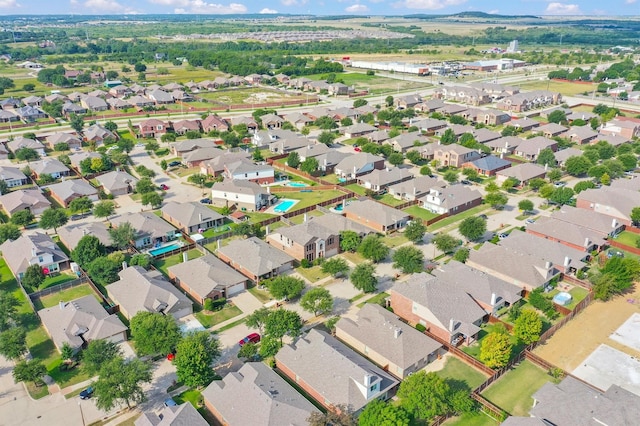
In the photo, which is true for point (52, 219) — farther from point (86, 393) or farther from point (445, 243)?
point (445, 243)

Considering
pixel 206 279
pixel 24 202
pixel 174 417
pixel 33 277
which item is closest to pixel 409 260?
pixel 206 279

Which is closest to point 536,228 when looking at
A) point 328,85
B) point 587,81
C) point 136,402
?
point 136,402

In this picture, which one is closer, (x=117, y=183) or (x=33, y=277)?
(x=33, y=277)

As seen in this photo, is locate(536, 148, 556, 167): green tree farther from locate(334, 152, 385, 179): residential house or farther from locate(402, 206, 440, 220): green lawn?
locate(402, 206, 440, 220): green lawn

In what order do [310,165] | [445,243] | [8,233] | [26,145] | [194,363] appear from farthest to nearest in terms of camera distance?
[26,145] → [310,165] → [8,233] → [445,243] → [194,363]

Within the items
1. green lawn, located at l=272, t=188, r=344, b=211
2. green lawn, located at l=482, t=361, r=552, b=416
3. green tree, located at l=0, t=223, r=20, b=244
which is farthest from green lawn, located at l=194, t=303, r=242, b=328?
green tree, located at l=0, t=223, r=20, b=244
